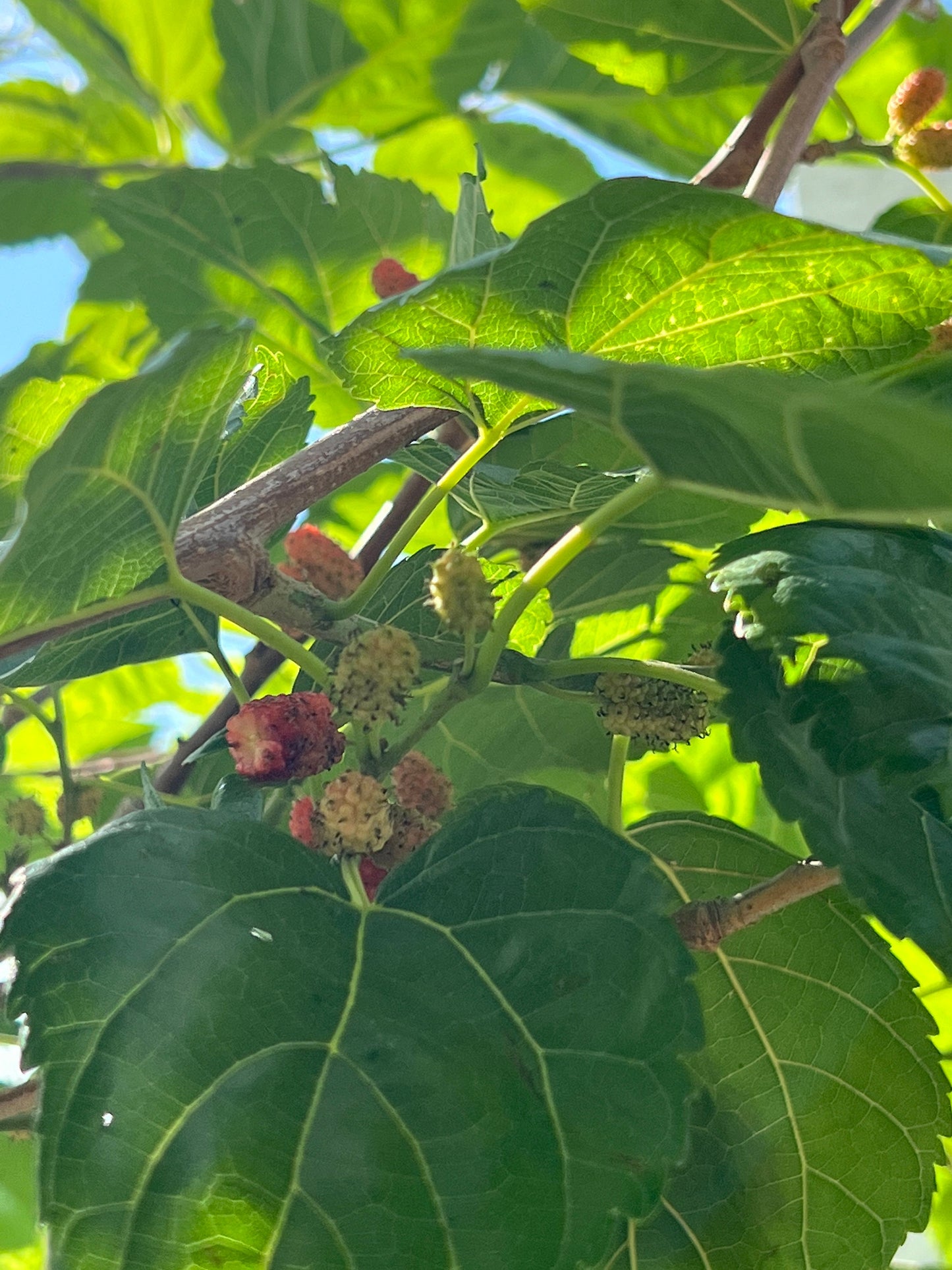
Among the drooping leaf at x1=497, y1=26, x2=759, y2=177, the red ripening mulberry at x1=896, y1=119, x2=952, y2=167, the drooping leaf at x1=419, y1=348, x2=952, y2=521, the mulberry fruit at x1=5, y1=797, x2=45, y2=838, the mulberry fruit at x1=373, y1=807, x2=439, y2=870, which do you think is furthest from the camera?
the drooping leaf at x1=497, y1=26, x2=759, y2=177

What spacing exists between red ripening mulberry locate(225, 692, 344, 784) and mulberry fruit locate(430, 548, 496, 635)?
6 centimetres

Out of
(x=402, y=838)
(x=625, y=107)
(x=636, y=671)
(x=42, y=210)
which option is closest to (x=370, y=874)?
(x=402, y=838)

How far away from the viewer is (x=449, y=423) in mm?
612

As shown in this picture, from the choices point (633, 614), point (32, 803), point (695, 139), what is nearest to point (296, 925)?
point (633, 614)

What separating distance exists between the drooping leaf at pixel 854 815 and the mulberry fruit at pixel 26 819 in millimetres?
473

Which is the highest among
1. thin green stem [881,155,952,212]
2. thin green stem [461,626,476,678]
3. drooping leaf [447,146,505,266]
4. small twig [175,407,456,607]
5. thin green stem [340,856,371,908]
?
thin green stem [881,155,952,212]

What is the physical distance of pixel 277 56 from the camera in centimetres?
93

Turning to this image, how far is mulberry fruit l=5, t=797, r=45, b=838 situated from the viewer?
69cm

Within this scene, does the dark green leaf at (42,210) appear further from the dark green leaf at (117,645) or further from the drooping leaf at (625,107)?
the dark green leaf at (117,645)

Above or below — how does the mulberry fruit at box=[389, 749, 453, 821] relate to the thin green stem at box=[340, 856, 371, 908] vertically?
above

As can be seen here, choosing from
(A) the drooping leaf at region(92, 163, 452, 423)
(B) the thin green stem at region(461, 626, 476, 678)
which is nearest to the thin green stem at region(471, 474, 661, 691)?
(B) the thin green stem at region(461, 626, 476, 678)

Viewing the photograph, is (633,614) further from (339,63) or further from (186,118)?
(186,118)

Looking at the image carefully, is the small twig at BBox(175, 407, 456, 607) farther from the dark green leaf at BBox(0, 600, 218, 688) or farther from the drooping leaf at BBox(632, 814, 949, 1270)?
the drooping leaf at BBox(632, 814, 949, 1270)

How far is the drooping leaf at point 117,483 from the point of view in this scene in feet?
1.07
